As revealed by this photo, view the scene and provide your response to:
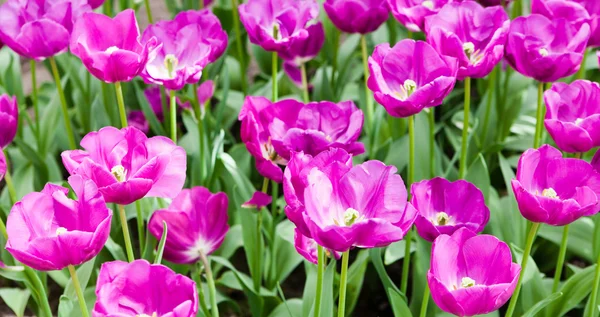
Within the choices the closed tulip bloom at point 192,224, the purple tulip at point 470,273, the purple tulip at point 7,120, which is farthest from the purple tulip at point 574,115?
the purple tulip at point 7,120

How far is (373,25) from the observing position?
1850 millimetres

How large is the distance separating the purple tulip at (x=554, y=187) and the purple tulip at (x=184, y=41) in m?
0.66

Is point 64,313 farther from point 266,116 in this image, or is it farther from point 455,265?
point 455,265

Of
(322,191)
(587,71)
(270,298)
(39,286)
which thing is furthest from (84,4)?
(587,71)

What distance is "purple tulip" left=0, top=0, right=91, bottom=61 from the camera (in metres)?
1.62

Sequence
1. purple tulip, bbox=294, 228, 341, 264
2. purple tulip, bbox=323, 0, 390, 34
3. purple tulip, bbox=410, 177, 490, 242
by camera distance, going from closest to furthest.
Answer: purple tulip, bbox=294, 228, 341, 264 → purple tulip, bbox=410, 177, 490, 242 → purple tulip, bbox=323, 0, 390, 34

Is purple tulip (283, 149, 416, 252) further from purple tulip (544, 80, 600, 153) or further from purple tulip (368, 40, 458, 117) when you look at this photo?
purple tulip (544, 80, 600, 153)

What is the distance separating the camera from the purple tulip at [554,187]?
115 cm

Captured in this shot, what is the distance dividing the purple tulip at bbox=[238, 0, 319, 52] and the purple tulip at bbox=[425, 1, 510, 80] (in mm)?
261

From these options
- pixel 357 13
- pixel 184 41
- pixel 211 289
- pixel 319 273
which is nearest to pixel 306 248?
pixel 319 273

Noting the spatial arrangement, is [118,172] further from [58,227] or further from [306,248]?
[306,248]

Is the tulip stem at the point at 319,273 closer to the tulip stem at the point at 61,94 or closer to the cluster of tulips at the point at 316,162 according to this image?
the cluster of tulips at the point at 316,162

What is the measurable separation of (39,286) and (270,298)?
0.47 meters

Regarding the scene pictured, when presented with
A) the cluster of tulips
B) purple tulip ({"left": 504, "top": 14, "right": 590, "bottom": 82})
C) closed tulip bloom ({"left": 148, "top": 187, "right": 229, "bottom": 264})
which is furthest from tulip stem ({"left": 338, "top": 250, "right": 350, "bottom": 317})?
purple tulip ({"left": 504, "top": 14, "right": 590, "bottom": 82})
